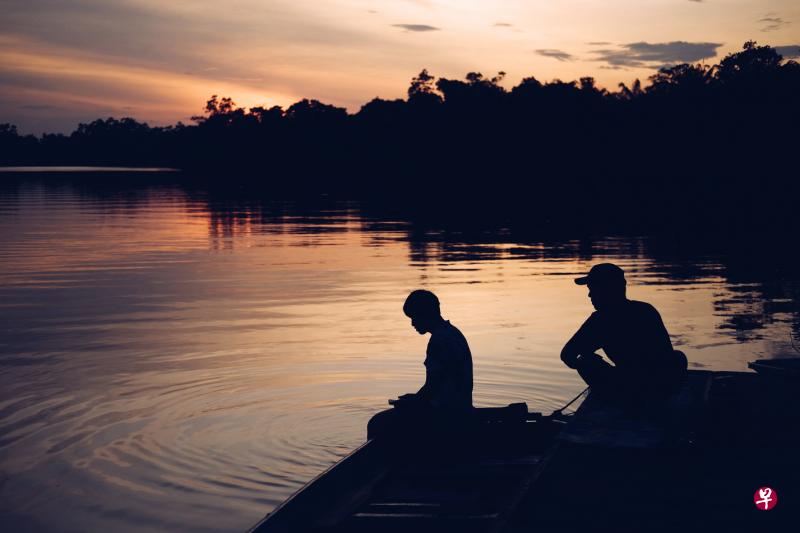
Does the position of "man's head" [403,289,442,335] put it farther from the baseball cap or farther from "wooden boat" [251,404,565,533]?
the baseball cap

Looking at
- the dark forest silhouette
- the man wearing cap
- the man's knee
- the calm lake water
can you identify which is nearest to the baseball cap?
the man wearing cap

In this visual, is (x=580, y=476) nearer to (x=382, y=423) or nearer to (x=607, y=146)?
(x=382, y=423)

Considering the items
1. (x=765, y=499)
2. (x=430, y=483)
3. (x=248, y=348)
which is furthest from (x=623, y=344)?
(x=248, y=348)

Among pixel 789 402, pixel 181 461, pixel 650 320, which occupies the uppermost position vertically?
pixel 650 320

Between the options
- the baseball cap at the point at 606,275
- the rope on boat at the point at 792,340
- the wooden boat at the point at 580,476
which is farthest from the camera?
the rope on boat at the point at 792,340

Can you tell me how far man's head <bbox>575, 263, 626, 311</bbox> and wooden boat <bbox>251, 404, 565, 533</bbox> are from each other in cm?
152

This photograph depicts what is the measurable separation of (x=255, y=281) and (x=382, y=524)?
69.9 feet

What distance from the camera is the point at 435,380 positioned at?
31.4 feet

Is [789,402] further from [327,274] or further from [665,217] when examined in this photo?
[665,217]

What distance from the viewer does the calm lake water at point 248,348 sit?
11.3 metres

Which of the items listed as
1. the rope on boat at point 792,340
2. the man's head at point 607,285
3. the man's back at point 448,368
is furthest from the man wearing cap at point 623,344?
the rope on boat at point 792,340

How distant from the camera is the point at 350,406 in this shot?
1454cm

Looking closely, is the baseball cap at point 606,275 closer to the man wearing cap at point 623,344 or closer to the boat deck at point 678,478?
the man wearing cap at point 623,344

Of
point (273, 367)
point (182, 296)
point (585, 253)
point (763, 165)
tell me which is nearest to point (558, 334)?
A: point (273, 367)
